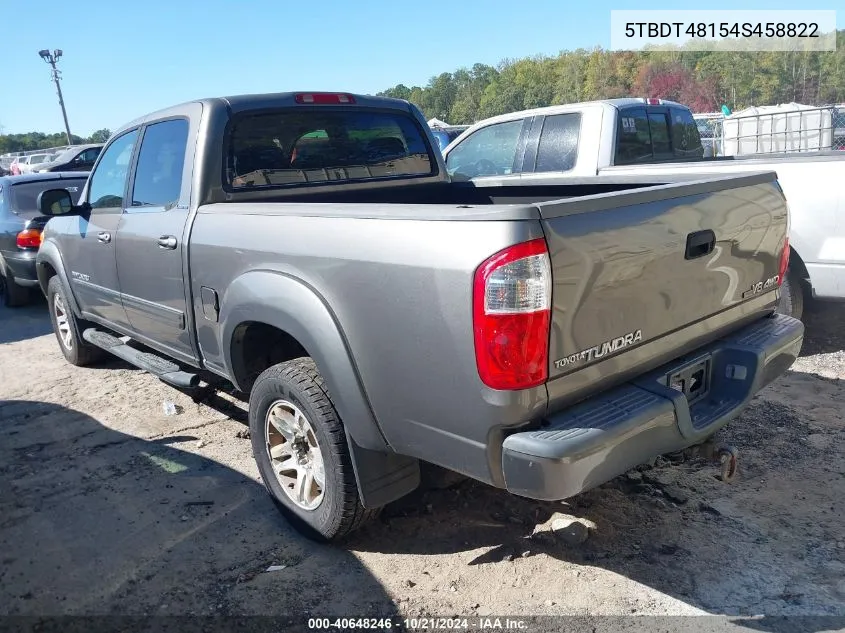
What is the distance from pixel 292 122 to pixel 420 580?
2.52 metres

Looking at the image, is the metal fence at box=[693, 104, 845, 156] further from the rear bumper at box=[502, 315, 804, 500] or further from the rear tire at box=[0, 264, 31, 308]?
the rear bumper at box=[502, 315, 804, 500]

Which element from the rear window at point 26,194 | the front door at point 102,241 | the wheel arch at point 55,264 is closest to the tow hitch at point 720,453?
the front door at point 102,241

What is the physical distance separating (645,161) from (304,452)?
4.75 meters

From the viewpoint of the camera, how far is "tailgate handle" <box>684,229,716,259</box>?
8.76 ft

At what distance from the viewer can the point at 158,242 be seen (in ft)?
12.5

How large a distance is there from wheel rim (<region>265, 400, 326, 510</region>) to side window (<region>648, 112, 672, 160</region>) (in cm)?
494

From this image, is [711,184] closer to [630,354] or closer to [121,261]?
[630,354]

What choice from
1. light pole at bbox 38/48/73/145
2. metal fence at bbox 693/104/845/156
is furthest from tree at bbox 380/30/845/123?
metal fence at bbox 693/104/845/156

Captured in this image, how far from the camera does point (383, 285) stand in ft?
7.95

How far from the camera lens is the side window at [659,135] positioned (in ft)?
22.0

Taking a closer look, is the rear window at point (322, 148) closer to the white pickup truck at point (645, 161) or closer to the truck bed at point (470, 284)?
the white pickup truck at point (645, 161)

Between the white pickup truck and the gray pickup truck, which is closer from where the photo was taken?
the gray pickup truck

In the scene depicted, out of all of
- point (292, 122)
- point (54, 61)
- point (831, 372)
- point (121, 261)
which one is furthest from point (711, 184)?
point (54, 61)

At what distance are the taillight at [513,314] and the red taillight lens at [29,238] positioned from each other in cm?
731
